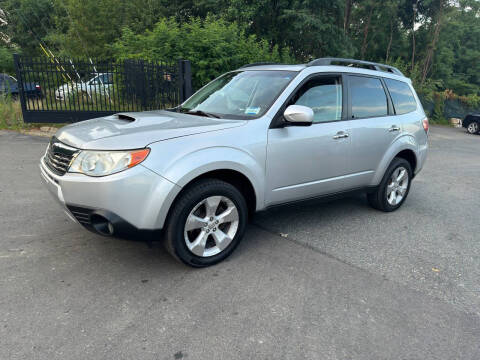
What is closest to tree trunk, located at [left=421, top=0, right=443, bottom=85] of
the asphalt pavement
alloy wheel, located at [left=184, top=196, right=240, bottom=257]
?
the asphalt pavement

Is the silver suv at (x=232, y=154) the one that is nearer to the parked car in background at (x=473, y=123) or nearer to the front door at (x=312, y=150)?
the front door at (x=312, y=150)

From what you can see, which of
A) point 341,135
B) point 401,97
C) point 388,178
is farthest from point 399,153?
point 341,135

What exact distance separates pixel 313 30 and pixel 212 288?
15308mm

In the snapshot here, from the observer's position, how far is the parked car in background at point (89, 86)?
30.6 ft

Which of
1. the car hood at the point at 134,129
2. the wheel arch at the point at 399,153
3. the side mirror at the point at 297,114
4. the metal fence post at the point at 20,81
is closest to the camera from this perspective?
the car hood at the point at 134,129

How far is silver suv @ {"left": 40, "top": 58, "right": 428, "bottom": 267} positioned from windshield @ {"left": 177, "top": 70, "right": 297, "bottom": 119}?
0.05 ft

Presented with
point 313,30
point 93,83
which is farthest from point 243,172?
point 313,30

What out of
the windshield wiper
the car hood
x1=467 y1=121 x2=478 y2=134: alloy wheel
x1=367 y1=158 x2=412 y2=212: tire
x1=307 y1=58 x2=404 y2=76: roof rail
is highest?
x1=307 y1=58 x2=404 y2=76: roof rail

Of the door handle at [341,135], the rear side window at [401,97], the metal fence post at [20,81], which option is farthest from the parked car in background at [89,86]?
the door handle at [341,135]

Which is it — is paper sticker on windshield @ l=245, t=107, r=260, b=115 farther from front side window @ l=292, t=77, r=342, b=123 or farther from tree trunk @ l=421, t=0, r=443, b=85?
tree trunk @ l=421, t=0, r=443, b=85

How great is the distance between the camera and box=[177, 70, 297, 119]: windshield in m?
3.46

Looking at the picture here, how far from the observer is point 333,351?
2205 mm

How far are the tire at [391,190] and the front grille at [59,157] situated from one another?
357 cm

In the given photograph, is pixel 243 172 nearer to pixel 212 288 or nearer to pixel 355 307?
pixel 212 288
